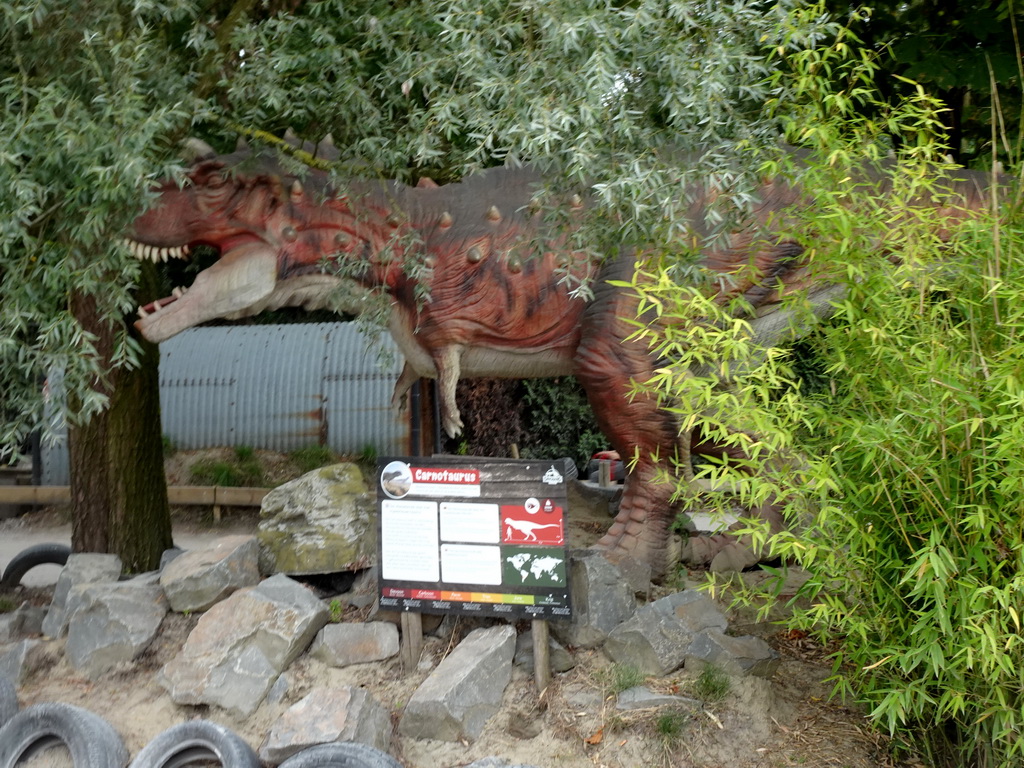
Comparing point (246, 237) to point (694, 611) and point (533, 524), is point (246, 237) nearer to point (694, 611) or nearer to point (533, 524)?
point (533, 524)

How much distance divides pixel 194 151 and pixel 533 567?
260 centimetres

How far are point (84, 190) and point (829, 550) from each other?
9.98 feet

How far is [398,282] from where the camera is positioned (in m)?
4.86

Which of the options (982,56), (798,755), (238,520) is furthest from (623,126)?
(238,520)

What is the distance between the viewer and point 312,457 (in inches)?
428

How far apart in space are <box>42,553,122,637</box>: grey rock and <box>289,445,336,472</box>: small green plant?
18.4ft

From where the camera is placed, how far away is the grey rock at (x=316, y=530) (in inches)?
188

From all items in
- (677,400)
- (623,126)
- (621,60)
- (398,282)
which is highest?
(621,60)

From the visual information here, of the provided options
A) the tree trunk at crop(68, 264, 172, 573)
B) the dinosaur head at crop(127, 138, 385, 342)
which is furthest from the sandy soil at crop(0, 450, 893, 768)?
the dinosaur head at crop(127, 138, 385, 342)

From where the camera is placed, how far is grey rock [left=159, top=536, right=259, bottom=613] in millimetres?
4586

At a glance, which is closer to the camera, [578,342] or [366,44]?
[366,44]

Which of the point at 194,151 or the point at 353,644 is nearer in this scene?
the point at 353,644

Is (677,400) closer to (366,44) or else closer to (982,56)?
(366,44)

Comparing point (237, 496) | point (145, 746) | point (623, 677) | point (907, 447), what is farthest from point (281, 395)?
point (907, 447)
